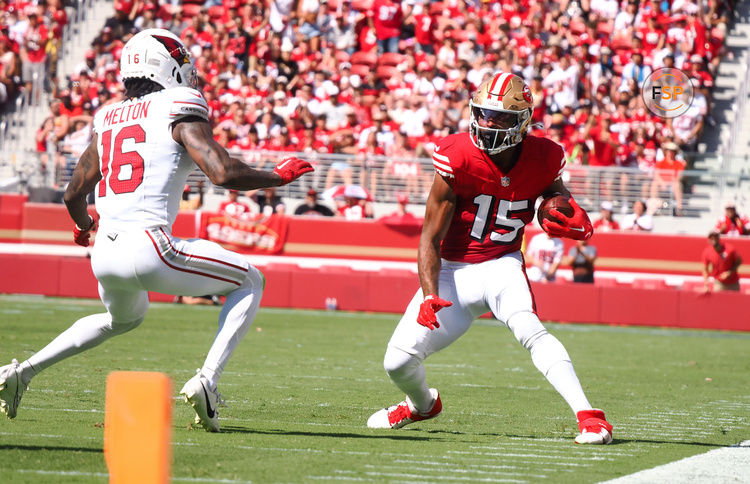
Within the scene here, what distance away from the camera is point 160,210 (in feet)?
19.4

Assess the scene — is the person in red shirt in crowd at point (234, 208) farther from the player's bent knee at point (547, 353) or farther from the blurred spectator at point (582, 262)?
the player's bent knee at point (547, 353)

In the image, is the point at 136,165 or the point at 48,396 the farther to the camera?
the point at 48,396

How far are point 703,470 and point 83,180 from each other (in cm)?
339

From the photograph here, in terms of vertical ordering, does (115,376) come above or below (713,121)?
above

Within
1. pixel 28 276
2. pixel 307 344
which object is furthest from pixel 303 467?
pixel 28 276

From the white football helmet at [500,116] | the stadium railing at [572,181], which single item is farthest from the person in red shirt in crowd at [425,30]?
the white football helmet at [500,116]

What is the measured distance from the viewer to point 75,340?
20.3 feet

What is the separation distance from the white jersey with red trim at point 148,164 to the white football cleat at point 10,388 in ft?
2.91

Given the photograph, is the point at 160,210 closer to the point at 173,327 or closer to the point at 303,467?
the point at 303,467

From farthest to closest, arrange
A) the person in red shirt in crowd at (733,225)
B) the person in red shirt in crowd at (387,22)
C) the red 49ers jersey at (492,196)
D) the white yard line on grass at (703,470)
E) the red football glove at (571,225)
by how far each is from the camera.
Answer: the person in red shirt in crowd at (387,22) < the person in red shirt in crowd at (733,225) < the red 49ers jersey at (492,196) < the red football glove at (571,225) < the white yard line on grass at (703,470)

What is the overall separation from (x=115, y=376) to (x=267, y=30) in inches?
786

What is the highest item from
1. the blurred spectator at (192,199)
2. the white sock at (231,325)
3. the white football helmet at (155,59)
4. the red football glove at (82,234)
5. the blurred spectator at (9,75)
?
the white football helmet at (155,59)

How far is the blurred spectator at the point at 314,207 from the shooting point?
18.5 meters

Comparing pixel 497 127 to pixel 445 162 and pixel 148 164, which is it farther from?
pixel 148 164
